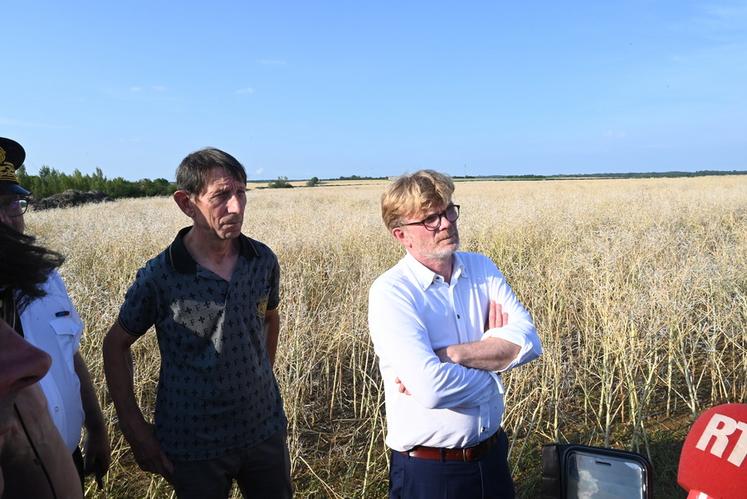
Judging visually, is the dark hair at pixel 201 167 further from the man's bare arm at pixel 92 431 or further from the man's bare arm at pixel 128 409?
the man's bare arm at pixel 92 431

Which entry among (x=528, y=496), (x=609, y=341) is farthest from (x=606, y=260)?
(x=528, y=496)

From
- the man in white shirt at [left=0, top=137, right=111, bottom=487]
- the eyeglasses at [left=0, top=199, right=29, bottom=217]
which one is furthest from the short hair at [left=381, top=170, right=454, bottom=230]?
the eyeglasses at [left=0, top=199, right=29, bottom=217]

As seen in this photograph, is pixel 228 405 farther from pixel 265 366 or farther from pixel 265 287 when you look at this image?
pixel 265 287

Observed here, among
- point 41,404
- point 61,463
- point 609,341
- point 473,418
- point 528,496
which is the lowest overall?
point 528,496

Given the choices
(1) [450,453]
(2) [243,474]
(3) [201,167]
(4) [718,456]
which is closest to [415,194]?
(3) [201,167]

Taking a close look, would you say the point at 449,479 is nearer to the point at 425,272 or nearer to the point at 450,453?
the point at 450,453

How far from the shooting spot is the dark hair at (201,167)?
194cm

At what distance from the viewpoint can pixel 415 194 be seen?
6.31 ft

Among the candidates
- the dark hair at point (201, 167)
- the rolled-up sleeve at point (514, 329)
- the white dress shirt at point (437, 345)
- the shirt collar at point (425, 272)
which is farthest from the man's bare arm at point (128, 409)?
the rolled-up sleeve at point (514, 329)

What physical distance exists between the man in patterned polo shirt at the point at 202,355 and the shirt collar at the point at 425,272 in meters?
0.60

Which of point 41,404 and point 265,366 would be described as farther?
point 265,366

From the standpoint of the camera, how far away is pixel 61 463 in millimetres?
837

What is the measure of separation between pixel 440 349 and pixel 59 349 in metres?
1.28

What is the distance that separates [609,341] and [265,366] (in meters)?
2.57
